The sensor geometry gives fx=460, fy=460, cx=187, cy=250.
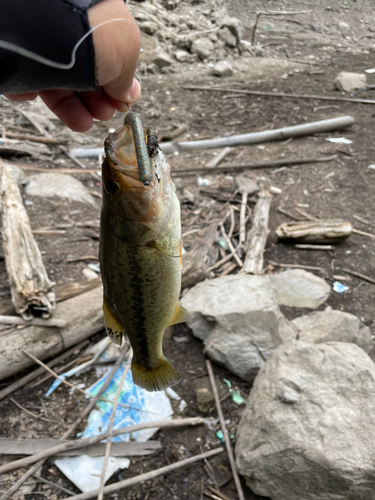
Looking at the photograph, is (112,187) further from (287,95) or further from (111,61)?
(287,95)

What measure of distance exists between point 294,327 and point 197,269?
1.27 meters

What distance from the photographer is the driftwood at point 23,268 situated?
13.0 feet

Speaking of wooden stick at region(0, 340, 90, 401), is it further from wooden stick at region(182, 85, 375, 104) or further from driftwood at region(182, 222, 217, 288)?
wooden stick at region(182, 85, 375, 104)

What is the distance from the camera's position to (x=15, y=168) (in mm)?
6898

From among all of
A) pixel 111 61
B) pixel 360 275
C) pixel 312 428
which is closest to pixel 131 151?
pixel 111 61

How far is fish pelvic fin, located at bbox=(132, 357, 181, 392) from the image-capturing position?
1983mm

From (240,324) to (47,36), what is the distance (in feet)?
11.8

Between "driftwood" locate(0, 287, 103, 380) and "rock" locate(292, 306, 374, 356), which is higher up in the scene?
"driftwood" locate(0, 287, 103, 380)

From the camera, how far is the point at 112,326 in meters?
1.88

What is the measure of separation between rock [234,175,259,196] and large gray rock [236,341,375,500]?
3939 millimetres

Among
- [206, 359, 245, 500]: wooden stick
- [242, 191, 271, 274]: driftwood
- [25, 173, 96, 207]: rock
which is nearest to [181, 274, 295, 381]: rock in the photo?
[206, 359, 245, 500]: wooden stick

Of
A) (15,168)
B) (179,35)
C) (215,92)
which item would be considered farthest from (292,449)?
(179,35)

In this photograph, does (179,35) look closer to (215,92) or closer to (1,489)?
(215,92)

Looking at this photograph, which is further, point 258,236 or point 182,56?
point 182,56
